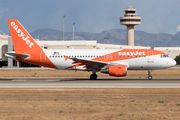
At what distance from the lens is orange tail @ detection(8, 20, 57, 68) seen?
127 ft

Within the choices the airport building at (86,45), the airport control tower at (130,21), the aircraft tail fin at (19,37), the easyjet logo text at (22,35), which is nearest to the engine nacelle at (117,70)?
the aircraft tail fin at (19,37)

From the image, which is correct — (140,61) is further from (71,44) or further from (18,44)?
(71,44)

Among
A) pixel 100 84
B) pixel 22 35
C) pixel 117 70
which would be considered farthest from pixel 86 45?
pixel 100 84

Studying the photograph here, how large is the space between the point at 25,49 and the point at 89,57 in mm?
9409

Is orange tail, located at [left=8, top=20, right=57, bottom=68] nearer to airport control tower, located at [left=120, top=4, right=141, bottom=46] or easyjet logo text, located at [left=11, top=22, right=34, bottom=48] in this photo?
easyjet logo text, located at [left=11, top=22, right=34, bottom=48]

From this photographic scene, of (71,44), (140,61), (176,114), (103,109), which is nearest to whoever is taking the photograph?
(176,114)

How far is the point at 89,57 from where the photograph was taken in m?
38.1

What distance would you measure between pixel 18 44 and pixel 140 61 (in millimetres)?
17569

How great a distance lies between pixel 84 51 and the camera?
38.9m

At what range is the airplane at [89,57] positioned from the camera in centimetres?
3728

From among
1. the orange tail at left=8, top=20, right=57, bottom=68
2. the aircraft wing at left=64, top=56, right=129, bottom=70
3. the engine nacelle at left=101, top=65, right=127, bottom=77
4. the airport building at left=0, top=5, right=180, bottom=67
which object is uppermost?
the airport building at left=0, top=5, right=180, bottom=67

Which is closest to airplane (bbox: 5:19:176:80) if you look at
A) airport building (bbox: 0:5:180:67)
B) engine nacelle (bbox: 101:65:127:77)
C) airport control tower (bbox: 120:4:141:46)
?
engine nacelle (bbox: 101:65:127:77)

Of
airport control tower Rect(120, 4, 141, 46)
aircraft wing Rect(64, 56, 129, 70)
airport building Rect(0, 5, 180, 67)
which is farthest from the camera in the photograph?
airport control tower Rect(120, 4, 141, 46)

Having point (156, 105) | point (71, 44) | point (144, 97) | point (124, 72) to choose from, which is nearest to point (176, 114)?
point (156, 105)
